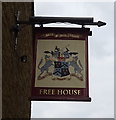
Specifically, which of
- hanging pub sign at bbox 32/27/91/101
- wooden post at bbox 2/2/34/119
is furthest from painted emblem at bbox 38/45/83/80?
wooden post at bbox 2/2/34/119

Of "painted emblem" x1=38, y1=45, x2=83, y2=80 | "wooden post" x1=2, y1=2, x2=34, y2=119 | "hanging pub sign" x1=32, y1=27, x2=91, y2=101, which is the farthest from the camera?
"wooden post" x1=2, y1=2, x2=34, y2=119

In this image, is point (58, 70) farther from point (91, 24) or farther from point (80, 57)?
point (91, 24)

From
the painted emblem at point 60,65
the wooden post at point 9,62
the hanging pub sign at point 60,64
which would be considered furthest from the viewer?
the wooden post at point 9,62

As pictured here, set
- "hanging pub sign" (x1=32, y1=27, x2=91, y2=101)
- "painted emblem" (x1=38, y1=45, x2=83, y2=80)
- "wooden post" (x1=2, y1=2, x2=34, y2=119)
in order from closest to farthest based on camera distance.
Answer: "hanging pub sign" (x1=32, y1=27, x2=91, y2=101), "painted emblem" (x1=38, y1=45, x2=83, y2=80), "wooden post" (x1=2, y1=2, x2=34, y2=119)

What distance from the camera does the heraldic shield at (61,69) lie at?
31.2ft

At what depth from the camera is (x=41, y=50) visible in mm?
9719

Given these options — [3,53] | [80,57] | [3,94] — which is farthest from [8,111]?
[80,57]

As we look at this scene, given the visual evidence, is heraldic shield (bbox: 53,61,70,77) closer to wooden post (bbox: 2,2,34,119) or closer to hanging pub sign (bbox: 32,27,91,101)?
hanging pub sign (bbox: 32,27,91,101)

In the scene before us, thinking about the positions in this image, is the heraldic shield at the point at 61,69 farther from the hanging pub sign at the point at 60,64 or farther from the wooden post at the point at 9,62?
the wooden post at the point at 9,62

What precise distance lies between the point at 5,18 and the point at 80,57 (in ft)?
6.28

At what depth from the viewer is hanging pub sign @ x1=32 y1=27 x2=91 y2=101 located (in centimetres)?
922

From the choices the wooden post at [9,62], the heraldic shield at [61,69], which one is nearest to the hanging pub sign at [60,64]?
the heraldic shield at [61,69]

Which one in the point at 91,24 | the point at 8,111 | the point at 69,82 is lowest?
the point at 8,111

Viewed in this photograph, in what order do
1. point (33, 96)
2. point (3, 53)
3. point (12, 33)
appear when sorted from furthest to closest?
point (12, 33)
point (3, 53)
point (33, 96)
